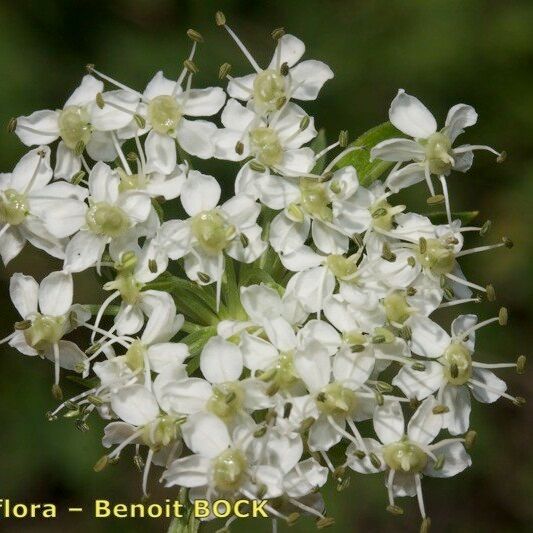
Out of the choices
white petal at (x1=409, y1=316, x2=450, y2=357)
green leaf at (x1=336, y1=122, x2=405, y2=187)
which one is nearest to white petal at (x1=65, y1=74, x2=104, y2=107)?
green leaf at (x1=336, y1=122, x2=405, y2=187)

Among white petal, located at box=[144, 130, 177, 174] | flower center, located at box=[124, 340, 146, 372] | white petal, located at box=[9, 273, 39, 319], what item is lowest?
flower center, located at box=[124, 340, 146, 372]

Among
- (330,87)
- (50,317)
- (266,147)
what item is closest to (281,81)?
(266,147)

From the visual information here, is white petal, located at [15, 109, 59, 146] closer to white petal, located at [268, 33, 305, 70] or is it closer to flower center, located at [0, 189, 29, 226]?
flower center, located at [0, 189, 29, 226]

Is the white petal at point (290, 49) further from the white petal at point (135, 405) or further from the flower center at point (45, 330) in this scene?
the white petal at point (135, 405)

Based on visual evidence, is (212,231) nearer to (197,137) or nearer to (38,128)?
(197,137)

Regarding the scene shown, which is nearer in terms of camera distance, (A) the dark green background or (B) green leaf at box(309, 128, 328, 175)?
(B) green leaf at box(309, 128, 328, 175)

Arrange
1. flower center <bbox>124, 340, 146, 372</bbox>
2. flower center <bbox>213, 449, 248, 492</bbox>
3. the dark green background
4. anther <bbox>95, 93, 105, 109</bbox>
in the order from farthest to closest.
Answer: the dark green background
anther <bbox>95, 93, 105, 109</bbox>
flower center <bbox>124, 340, 146, 372</bbox>
flower center <bbox>213, 449, 248, 492</bbox>

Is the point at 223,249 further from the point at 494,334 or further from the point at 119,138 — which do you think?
the point at 494,334
